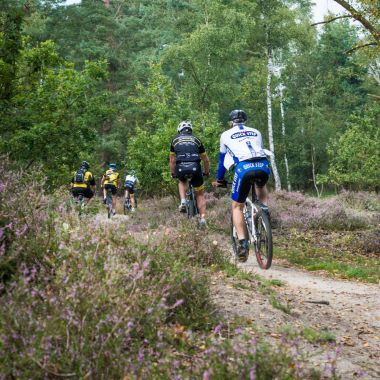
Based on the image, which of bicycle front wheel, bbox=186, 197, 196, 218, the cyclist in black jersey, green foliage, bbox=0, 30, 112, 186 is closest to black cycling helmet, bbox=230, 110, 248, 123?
the cyclist in black jersey

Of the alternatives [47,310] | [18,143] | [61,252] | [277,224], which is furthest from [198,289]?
[277,224]

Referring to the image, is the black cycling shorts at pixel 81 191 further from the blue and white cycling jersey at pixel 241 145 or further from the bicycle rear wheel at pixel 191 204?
the blue and white cycling jersey at pixel 241 145

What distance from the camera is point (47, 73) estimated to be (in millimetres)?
12602

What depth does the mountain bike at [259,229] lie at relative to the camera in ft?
25.5

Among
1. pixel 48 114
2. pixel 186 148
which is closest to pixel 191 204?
pixel 186 148

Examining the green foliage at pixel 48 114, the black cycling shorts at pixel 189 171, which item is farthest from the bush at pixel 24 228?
the green foliage at pixel 48 114

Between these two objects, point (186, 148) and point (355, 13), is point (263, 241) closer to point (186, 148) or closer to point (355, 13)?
point (186, 148)

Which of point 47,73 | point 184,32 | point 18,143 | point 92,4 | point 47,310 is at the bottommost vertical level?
point 47,310

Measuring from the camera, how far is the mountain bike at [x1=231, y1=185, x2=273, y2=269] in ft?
25.5

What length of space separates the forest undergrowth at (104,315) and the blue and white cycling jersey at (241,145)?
9.17 feet

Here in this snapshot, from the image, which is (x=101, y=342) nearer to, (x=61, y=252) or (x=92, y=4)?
(x=61, y=252)

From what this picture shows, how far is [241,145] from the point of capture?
25.6 ft

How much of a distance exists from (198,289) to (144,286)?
835mm

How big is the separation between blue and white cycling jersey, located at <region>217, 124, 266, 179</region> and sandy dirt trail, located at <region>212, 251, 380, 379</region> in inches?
77.8
